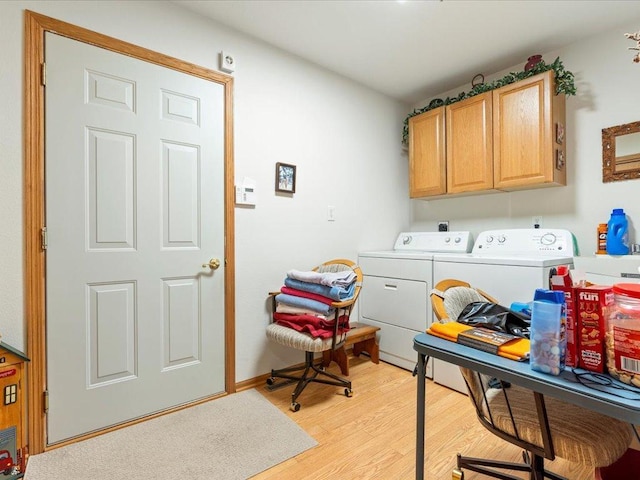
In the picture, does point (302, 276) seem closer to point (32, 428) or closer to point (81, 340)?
point (81, 340)

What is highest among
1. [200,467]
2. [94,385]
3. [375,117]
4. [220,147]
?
[375,117]

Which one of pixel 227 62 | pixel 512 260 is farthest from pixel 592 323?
pixel 227 62

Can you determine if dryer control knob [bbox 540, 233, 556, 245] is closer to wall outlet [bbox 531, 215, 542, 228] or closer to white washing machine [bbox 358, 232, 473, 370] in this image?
wall outlet [bbox 531, 215, 542, 228]

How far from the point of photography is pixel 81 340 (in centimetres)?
173

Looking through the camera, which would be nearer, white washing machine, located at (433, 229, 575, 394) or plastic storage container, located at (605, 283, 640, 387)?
plastic storage container, located at (605, 283, 640, 387)

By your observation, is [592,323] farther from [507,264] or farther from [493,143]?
[493,143]

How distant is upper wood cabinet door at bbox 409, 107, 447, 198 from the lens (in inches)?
116

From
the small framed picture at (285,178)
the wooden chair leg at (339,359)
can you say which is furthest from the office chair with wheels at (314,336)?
the small framed picture at (285,178)

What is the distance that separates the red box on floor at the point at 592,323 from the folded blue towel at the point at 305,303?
1.38 metres

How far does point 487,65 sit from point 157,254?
2.96 meters

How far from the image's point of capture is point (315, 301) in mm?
2150

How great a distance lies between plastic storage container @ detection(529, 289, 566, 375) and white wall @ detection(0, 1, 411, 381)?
1.83 meters

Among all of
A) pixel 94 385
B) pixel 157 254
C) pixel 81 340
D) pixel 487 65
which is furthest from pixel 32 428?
pixel 487 65

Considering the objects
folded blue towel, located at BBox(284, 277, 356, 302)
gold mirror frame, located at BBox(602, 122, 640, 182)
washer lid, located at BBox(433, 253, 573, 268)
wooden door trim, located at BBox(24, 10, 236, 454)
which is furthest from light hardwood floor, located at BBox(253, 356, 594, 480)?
gold mirror frame, located at BBox(602, 122, 640, 182)
